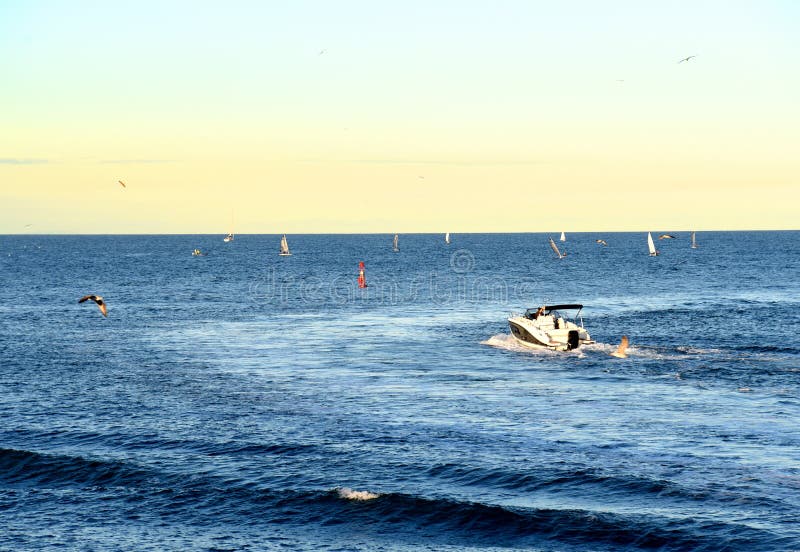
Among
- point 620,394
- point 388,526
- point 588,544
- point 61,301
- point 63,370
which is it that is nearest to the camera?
point 588,544

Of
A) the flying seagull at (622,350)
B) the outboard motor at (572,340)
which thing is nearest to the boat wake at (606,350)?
the outboard motor at (572,340)

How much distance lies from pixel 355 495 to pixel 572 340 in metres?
36.4

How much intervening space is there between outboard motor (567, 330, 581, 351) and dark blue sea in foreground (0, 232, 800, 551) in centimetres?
95

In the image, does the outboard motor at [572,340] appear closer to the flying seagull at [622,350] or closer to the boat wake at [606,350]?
the boat wake at [606,350]

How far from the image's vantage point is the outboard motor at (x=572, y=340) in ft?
217

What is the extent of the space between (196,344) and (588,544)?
49779mm

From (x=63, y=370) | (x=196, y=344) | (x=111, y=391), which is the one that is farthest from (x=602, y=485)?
(x=196, y=344)

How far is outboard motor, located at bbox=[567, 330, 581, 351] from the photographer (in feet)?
217

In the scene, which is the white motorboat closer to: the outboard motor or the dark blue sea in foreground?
the outboard motor

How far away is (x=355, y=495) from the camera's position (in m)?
33.2

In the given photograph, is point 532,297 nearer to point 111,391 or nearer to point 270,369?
point 270,369

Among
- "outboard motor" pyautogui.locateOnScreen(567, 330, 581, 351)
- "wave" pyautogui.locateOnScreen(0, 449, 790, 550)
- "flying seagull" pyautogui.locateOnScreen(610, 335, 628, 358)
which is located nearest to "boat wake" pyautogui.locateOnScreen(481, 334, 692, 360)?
"outboard motor" pyautogui.locateOnScreen(567, 330, 581, 351)

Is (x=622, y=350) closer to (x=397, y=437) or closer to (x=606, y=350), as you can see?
(x=606, y=350)

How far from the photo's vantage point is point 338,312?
9881 centimetres
